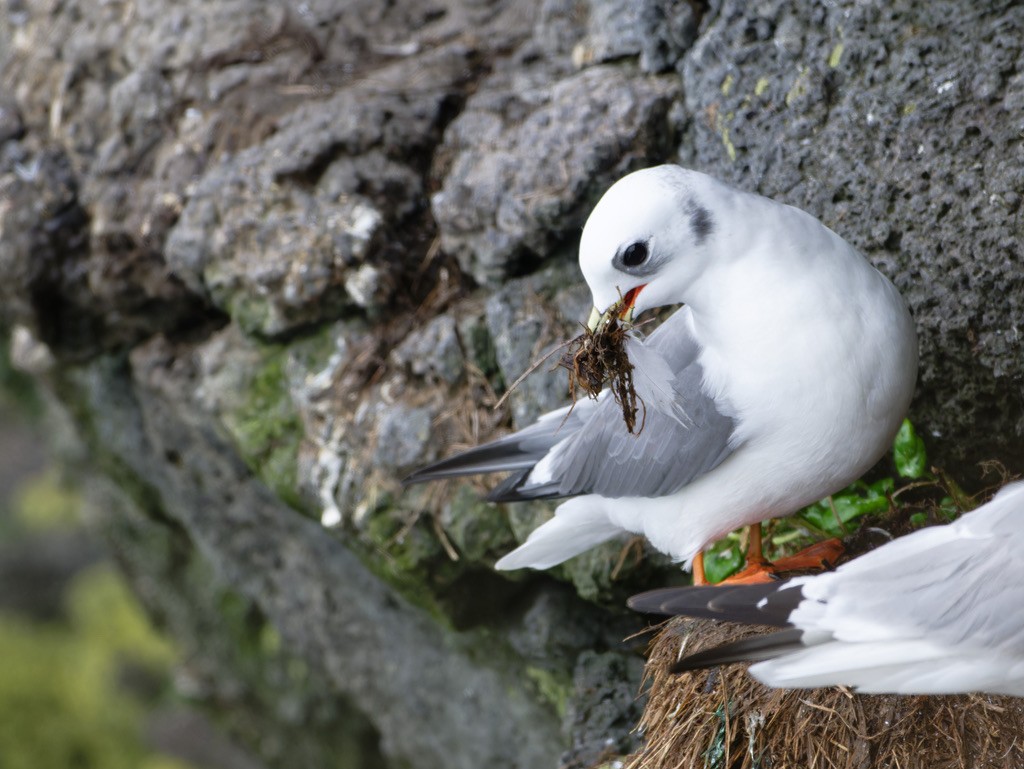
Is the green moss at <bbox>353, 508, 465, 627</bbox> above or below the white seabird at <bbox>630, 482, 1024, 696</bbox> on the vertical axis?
below

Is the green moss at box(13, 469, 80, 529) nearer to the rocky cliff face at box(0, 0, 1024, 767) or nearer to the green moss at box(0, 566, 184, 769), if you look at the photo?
the green moss at box(0, 566, 184, 769)

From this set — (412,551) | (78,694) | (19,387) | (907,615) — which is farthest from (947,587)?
(78,694)

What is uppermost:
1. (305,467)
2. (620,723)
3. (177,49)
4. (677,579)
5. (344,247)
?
(177,49)

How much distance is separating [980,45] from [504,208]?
1214 mm

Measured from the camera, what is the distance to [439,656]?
11.4ft

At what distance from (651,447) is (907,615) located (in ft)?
2.08

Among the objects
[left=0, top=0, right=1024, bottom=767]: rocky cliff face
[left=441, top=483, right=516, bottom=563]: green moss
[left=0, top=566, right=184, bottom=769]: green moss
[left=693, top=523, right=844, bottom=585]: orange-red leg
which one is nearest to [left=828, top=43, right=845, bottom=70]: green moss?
[left=0, top=0, right=1024, bottom=767]: rocky cliff face

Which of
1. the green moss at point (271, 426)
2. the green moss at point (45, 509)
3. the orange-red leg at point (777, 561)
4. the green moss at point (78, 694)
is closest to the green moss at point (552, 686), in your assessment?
the green moss at point (271, 426)

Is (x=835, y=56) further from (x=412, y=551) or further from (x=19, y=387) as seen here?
(x=19, y=387)

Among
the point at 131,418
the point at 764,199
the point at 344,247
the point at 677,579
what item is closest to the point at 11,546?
the point at 131,418

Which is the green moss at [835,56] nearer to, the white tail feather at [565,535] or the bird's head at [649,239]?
the bird's head at [649,239]

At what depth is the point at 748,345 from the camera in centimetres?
192

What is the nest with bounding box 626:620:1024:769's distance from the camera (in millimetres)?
1787

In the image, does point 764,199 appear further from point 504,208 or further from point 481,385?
point 481,385
